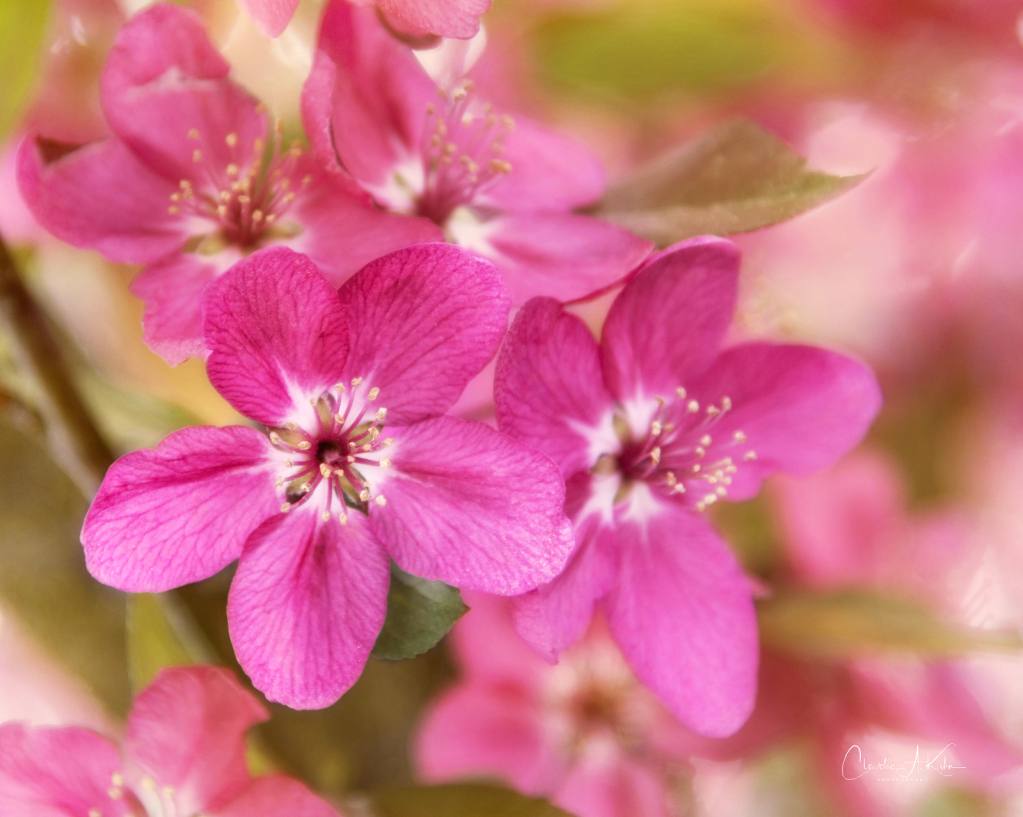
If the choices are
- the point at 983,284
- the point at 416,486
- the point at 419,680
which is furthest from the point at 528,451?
the point at 983,284

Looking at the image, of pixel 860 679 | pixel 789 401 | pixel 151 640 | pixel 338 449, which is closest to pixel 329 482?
pixel 338 449

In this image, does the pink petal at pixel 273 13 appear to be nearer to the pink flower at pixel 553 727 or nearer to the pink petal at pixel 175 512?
the pink petal at pixel 175 512

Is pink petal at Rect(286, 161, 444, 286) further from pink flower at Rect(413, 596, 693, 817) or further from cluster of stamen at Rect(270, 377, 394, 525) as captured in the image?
pink flower at Rect(413, 596, 693, 817)

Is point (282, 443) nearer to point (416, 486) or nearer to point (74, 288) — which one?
point (416, 486)

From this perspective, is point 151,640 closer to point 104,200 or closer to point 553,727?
point 104,200

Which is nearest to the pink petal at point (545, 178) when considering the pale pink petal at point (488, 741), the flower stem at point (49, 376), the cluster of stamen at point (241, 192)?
the cluster of stamen at point (241, 192)

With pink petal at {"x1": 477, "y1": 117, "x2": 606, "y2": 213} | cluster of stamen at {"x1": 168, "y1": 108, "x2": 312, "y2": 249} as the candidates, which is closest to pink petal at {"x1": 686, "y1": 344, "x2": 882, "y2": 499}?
pink petal at {"x1": 477, "y1": 117, "x2": 606, "y2": 213}
